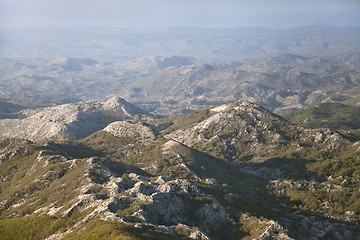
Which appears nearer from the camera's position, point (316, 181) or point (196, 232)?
point (196, 232)

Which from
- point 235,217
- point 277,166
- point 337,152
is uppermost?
point 235,217

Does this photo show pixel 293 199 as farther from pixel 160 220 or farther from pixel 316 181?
pixel 160 220

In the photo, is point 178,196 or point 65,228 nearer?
point 65,228

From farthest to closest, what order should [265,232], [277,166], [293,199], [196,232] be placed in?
1. [277,166]
2. [293,199]
3. [265,232]
4. [196,232]

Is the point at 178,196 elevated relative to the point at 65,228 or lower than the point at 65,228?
lower

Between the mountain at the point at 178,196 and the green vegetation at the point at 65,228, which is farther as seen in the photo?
the mountain at the point at 178,196

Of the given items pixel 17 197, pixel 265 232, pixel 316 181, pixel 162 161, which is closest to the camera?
pixel 265 232

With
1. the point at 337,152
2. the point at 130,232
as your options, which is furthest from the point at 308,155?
the point at 130,232

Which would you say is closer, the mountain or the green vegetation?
the green vegetation
